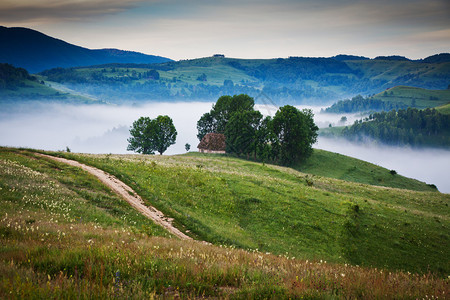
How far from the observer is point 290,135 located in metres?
90.5

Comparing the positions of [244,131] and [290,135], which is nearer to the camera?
[290,135]

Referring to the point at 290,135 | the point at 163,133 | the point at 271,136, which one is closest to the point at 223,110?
the point at 163,133

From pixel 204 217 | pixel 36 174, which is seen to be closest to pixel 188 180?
pixel 204 217

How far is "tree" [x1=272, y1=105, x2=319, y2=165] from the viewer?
89.3 m

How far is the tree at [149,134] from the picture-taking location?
98.4m

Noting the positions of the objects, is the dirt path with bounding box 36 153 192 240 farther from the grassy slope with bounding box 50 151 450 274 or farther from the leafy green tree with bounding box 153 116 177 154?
the leafy green tree with bounding box 153 116 177 154

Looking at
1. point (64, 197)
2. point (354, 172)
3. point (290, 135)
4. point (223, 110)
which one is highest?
point (223, 110)

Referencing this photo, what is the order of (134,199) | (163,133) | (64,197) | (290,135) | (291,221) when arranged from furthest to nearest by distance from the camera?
(163,133), (290,135), (291,221), (134,199), (64,197)

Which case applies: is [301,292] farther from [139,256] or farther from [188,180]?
[188,180]

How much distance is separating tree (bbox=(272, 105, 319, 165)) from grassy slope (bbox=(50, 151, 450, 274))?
5554 cm

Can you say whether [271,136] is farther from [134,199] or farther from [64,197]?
[64,197]

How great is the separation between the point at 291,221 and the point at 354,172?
7090cm

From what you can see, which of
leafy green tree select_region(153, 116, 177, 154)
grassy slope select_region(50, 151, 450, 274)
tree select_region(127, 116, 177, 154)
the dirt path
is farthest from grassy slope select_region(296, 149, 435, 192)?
the dirt path

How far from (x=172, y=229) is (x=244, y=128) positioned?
74.1 metres
